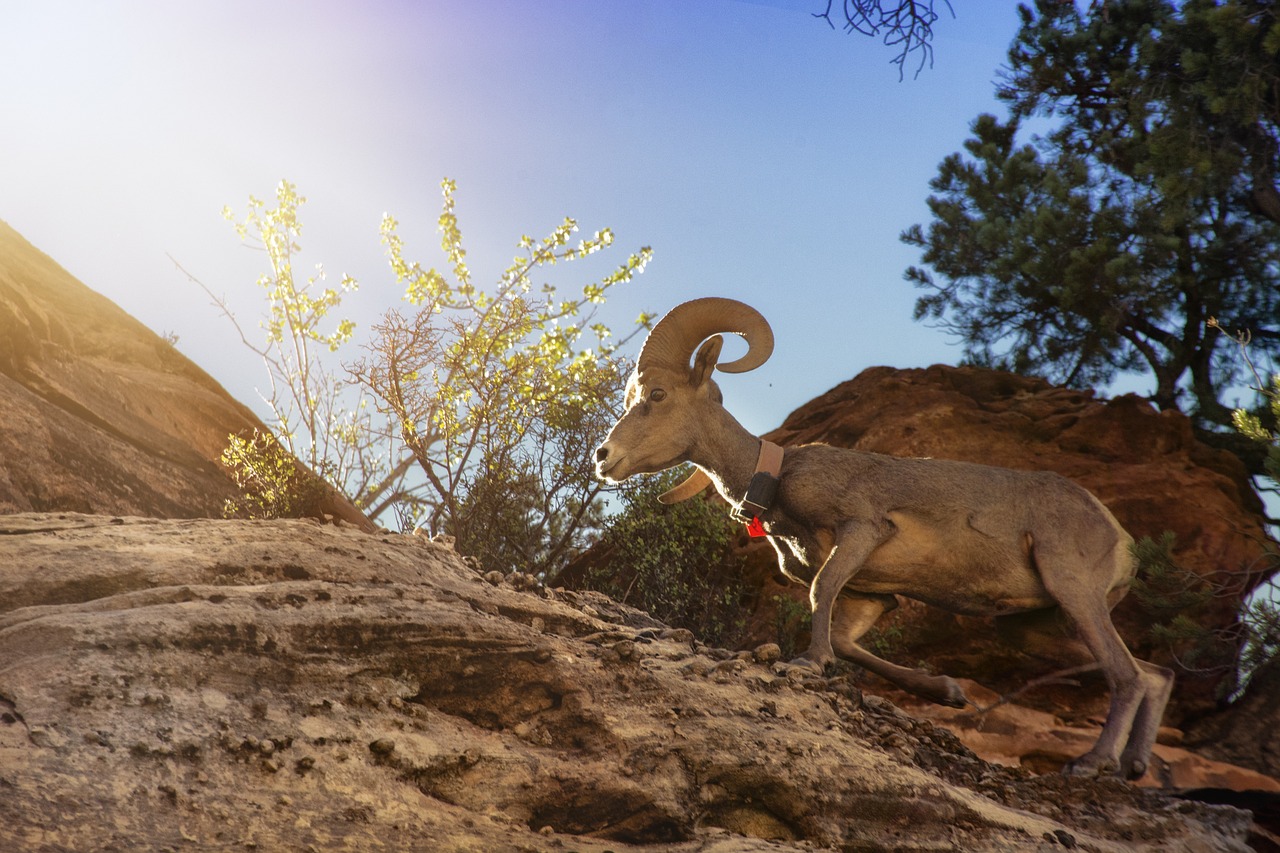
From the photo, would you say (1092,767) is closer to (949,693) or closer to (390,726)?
(949,693)

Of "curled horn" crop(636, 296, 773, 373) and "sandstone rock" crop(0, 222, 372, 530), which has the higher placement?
"curled horn" crop(636, 296, 773, 373)

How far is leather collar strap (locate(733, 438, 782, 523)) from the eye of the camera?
643 centimetres

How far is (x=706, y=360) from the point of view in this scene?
6.65m

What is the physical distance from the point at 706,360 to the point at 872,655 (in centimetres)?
192

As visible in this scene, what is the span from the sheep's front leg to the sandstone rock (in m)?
4.94

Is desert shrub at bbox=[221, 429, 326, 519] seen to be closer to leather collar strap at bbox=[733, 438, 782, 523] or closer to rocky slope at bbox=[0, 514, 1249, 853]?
rocky slope at bbox=[0, 514, 1249, 853]

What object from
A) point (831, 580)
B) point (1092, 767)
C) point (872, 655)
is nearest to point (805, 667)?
point (831, 580)

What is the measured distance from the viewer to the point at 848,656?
6.38 meters

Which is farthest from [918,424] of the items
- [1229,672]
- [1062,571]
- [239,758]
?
[239,758]

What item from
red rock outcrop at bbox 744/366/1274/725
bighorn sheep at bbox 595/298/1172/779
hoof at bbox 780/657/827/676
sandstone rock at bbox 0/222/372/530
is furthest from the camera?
red rock outcrop at bbox 744/366/1274/725

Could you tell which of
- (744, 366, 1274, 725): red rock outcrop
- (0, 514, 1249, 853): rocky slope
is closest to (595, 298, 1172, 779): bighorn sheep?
(0, 514, 1249, 853): rocky slope

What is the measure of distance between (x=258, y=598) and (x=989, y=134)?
39.5 ft

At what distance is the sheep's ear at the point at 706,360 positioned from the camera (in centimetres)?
663

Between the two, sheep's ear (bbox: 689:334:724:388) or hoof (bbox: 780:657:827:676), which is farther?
sheep's ear (bbox: 689:334:724:388)
